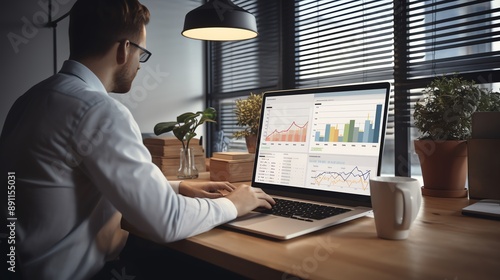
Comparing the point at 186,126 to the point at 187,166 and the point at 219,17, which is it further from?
the point at 219,17

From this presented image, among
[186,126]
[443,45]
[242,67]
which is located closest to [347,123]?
[186,126]

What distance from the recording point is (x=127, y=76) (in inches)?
43.9

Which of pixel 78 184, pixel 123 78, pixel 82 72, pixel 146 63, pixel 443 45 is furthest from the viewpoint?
pixel 146 63

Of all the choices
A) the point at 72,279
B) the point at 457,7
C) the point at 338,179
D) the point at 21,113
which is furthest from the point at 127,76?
the point at 457,7

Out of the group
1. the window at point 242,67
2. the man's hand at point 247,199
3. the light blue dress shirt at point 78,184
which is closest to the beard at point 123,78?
the light blue dress shirt at point 78,184

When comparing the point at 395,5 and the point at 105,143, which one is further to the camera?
the point at 395,5

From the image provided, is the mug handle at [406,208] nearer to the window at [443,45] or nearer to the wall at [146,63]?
the window at [443,45]

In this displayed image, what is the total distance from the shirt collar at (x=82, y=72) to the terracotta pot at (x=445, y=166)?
0.99 metres

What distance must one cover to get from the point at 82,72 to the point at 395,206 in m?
0.81

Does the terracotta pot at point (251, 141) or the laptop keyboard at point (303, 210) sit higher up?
the terracotta pot at point (251, 141)

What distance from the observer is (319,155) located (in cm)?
113

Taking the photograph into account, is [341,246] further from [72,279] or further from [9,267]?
[9,267]

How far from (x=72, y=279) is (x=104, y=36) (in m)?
0.61

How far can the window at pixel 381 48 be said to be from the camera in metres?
1.80
